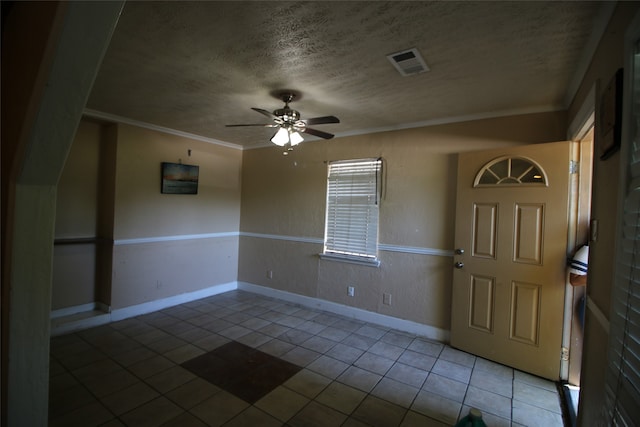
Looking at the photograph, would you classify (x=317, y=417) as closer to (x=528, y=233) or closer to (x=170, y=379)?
(x=170, y=379)

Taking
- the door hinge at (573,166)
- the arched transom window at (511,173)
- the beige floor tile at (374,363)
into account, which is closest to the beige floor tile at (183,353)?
the beige floor tile at (374,363)

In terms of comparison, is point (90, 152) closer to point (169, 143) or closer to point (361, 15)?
point (169, 143)

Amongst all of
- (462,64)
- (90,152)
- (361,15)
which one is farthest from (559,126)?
(90,152)

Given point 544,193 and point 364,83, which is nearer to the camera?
point 364,83

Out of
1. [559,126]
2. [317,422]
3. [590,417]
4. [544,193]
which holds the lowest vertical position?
[317,422]

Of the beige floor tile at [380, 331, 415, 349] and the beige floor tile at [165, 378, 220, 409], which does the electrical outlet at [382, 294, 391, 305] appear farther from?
the beige floor tile at [165, 378, 220, 409]

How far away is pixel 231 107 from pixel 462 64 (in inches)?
87.0

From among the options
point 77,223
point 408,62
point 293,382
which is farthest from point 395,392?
point 77,223

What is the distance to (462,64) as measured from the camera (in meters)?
2.11

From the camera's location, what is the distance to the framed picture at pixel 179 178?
13.3 ft

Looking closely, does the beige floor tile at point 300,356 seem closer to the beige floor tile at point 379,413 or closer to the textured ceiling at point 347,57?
the beige floor tile at point 379,413

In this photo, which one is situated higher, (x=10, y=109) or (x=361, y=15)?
(x=361, y=15)

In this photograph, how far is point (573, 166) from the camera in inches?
99.5

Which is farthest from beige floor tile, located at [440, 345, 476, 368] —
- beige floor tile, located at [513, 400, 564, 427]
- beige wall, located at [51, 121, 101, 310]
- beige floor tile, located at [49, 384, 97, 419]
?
beige wall, located at [51, 121, 101, 310]
